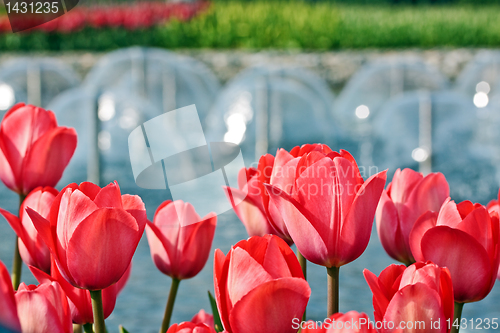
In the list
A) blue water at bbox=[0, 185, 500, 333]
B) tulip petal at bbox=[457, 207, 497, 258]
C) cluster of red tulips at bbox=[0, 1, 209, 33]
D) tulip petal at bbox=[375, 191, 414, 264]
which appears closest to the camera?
tulip petal at bbox=[457, 207, 497, 258]

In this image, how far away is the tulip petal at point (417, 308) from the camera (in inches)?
15.2

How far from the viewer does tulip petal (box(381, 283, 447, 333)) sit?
0.39 metres

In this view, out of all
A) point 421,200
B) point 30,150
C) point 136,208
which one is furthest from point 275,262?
point 30,150

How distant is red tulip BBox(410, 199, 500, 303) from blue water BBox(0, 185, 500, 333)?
1.91 m

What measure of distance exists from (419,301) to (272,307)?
0.10 meters

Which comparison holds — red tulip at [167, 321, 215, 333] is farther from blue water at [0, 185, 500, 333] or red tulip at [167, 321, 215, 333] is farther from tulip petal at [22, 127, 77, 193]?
blue water at [0, 185, 500, 333]

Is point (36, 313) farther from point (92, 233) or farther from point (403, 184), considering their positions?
point (403, 184)

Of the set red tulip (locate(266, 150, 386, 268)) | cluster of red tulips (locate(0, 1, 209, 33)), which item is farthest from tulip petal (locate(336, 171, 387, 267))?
cluster of red tulips (locate(0, 1, 209, 33))

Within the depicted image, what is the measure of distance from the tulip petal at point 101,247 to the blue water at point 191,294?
1.88 meters

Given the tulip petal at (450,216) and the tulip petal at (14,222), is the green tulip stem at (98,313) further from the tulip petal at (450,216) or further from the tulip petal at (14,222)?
the tulip petal at (450,216)

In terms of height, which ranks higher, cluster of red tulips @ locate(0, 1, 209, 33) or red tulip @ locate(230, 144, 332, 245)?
cluster of red tulips @ locate(0, 1, 209, 33)

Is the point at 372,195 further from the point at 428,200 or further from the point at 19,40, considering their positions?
the point at 19,40

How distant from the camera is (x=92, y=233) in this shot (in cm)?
43

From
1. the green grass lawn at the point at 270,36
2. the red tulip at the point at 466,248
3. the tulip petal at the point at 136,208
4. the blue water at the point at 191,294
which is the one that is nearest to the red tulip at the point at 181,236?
the tulip petal at the point at 136,208
